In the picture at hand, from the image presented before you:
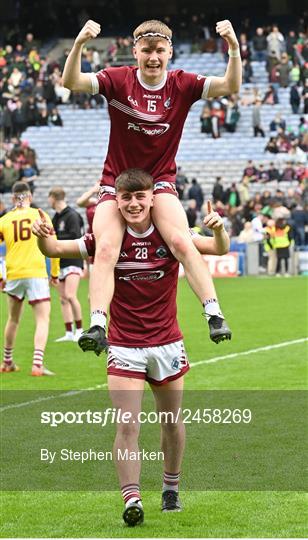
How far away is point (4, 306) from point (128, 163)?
18.1 m

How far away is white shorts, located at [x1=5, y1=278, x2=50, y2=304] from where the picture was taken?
1503 centimetres

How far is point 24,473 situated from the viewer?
9.36 meters

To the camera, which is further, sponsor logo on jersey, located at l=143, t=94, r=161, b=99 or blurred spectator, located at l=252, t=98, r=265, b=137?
blurred spectator, located at l=252, t=98, r=265, b=137

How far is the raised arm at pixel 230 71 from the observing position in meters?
8.08

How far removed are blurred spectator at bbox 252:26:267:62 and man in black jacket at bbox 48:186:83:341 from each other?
2965 centimetres

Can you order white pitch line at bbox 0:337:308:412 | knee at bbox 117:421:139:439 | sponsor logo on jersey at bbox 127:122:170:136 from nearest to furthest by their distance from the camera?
knee at bbox 117:421:139:439, sponsor logo on jersey at bbox 127:122:170:136, white pitch line at bbox 0:337:308:412

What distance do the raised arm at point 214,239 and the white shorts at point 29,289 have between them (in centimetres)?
698

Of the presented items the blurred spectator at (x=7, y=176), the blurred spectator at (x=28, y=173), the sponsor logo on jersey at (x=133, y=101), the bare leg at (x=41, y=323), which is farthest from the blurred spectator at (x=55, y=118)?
the sponsor logo on jersey at (x=133, y=101)

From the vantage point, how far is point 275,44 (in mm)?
46094

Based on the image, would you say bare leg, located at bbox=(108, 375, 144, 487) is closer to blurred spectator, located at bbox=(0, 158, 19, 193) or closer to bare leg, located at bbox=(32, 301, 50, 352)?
bare leg, located at bbox=(32, 301, 50, 352)

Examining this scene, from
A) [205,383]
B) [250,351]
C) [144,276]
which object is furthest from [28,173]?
[144,276]

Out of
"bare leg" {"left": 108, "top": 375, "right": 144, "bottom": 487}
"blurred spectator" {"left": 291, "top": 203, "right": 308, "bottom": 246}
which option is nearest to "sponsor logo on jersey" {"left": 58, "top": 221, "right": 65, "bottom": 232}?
"bare leg" {"left": 108, "top": 375, "right": 144, "bottom": 487}

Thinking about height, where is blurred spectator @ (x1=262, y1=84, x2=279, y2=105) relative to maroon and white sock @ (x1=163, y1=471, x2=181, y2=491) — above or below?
below

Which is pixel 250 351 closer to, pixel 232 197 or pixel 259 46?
pixel 232 197
